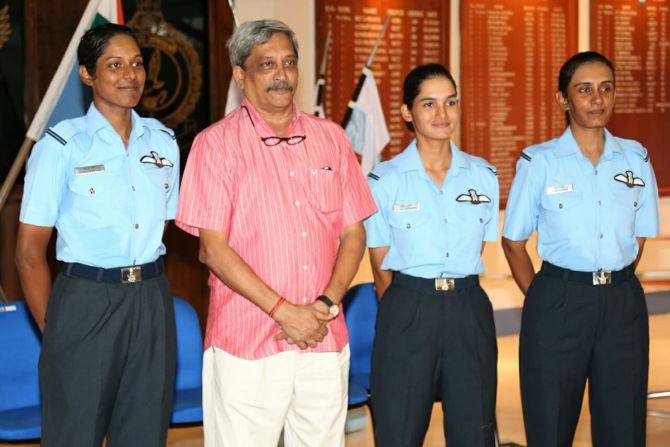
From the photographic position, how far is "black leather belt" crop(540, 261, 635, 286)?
121 inches

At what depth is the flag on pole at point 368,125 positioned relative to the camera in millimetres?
5117

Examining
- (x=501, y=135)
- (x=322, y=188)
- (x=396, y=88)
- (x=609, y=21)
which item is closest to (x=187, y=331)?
(x=322, y=188)

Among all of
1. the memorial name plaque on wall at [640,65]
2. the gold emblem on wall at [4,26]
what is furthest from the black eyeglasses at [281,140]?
the memorial name plaque on wall at [640,65]

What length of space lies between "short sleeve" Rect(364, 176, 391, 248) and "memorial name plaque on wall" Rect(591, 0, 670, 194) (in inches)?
158

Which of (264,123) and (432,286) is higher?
(264,123)

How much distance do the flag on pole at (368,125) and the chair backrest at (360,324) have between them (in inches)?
53.2

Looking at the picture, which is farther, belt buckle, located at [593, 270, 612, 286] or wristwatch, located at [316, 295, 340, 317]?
belt buckle, located at [593, 270, 612, 286]

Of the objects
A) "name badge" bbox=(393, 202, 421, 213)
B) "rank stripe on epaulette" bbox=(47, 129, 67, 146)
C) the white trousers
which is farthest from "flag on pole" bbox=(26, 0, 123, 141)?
the white trousers

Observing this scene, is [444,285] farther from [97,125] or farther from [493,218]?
[97,125]

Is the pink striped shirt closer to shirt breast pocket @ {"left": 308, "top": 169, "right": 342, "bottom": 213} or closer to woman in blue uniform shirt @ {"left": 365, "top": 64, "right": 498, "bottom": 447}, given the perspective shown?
shirt breast pocket @ {"left": 308, "top": 169, "right": 342, "bottom": 213}

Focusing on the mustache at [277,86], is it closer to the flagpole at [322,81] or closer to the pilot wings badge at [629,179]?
the pilot wings badge at [629,179]

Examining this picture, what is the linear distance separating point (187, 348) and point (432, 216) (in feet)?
3.93

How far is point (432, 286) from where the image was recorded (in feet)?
9.34

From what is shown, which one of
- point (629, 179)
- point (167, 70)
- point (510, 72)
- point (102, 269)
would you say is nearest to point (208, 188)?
point (102, 269)
